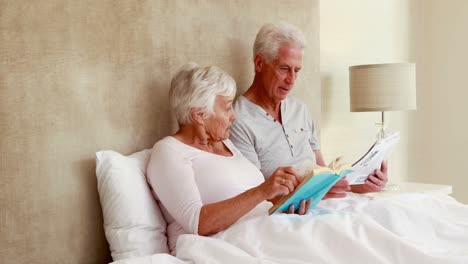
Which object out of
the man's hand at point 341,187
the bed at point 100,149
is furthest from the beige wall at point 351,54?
the bed at point 100,149

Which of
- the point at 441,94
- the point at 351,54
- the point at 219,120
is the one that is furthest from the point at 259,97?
the point at 441,94

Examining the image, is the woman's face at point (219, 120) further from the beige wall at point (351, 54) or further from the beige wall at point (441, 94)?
the beige wall at point (441, 94)

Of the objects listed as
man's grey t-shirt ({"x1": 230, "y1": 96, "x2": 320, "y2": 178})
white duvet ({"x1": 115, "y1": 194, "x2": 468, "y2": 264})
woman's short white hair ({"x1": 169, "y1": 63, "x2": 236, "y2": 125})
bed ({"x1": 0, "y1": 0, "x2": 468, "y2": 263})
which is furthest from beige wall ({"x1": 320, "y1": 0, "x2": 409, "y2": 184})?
white duvet ({"x1": 115, "y1": 194, "x2": 468, "y2": 264})

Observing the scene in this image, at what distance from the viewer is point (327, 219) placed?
A: 6.31 feet

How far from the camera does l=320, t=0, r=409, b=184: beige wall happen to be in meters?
3.81

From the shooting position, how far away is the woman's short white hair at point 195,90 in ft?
7.49

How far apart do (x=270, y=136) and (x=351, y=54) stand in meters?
1.43

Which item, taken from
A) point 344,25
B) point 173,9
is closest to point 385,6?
point 344,25

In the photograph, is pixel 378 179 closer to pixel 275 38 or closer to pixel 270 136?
pixel 270 136

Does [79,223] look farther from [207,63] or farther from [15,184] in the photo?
[207,63]

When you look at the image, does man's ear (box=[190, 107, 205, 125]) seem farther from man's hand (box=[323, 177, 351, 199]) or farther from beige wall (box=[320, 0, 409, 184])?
beige wall (box=[320, 0, 409, 184])

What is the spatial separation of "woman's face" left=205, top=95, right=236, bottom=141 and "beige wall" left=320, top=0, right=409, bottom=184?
152cm

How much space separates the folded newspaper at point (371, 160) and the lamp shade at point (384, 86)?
868mm

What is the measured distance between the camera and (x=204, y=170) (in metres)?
2.23
